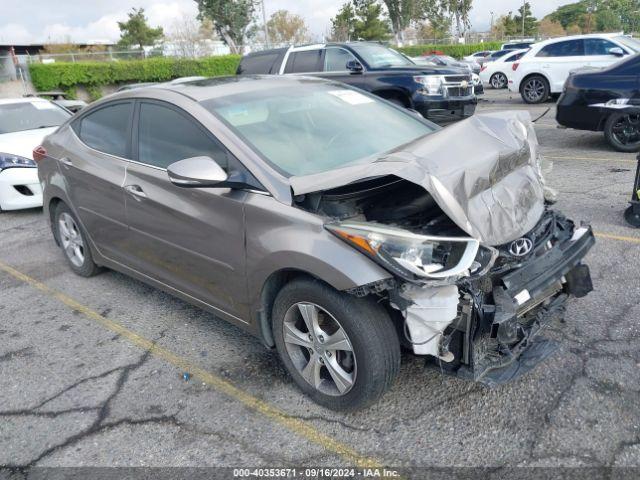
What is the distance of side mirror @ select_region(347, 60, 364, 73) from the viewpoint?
394 inches

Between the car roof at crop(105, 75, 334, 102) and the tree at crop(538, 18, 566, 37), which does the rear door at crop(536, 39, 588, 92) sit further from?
the tree at crop(538, 18, 566, 37)

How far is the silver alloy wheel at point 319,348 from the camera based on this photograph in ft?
9.18

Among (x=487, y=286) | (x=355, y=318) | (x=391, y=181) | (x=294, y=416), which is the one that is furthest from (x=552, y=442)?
(x=391, y=181)

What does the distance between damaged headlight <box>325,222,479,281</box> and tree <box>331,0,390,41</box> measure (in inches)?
2088

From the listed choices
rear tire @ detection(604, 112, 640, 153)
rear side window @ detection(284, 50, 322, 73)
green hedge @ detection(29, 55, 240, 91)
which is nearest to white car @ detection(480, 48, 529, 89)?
rear side window @ detection(284, 50, 322, 73)

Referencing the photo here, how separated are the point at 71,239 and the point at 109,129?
1303 millimetres

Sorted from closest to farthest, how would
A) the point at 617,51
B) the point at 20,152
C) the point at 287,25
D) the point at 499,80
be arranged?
the point at 20,152 < the point at 617,51 < the point at 499,80 < the point at 287,25

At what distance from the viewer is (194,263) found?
3461 millimetres

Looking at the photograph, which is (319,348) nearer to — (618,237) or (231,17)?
(618,237)

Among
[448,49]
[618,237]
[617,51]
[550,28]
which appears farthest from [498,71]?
[550,28]

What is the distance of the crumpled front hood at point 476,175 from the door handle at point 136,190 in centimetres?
129

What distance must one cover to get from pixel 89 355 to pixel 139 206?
105 centimetres

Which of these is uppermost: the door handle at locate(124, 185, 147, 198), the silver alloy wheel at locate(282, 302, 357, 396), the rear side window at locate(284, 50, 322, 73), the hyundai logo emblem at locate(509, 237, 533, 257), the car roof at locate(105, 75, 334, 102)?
the rear side window at locate(284, 50, 322, 73)

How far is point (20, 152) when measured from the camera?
7309 mm
